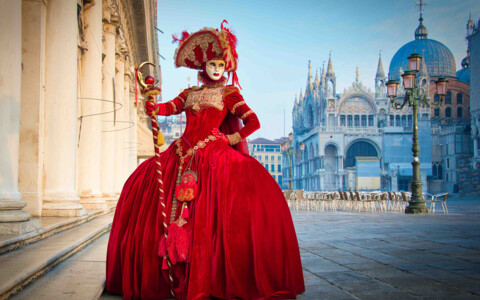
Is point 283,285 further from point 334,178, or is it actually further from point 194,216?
point 334,178

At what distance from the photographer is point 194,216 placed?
2545 mm

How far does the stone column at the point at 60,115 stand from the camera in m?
5.08

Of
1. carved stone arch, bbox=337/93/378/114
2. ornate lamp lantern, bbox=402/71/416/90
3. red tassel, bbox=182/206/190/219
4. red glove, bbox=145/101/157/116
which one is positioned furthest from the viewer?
carved stone arch, bbox=337/93/378/114

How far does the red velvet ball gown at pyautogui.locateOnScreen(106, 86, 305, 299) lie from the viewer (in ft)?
8.05

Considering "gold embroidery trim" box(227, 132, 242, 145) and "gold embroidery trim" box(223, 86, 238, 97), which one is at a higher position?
"gold embroidery trim" box(223, 86, 238, 97)

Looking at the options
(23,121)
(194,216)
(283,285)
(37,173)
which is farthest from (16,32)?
(283,285)

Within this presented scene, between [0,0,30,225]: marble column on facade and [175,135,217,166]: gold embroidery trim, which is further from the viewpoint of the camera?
[0,0,30,225]: marble column on facade

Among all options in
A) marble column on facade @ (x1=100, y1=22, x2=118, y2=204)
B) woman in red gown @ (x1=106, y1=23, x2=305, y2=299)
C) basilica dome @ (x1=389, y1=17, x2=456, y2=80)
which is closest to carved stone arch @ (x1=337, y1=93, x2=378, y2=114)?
basilica dome @ (x1=389, y1=17, x2=456, y2=80)

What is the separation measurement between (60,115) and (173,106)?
2553 mm

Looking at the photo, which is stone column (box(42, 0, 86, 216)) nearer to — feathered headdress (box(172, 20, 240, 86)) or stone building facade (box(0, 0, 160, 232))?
stone building facade (box(0, 0, 160, 232))

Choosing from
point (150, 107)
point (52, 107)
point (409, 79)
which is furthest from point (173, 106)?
point (409, 79)

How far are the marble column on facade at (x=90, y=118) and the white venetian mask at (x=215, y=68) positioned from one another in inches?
160

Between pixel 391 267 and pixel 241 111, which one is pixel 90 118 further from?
pixel 391 267

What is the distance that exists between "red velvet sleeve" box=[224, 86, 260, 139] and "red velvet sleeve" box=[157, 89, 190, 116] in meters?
0.32
